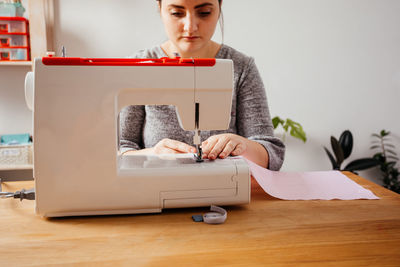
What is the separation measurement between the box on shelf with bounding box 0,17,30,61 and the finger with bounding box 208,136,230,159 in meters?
1.81

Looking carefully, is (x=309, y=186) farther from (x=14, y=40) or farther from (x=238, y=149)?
(x=14, y=40)

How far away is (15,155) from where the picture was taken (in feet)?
7.13

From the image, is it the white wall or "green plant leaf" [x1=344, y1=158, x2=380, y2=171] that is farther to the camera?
"green plant leaf" [x1=344, y1=158, x2=380, y2=171]

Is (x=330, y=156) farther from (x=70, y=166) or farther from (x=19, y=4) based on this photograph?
(x=19, y=4)

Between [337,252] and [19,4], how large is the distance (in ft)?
7.87

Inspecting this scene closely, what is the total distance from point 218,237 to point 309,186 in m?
0.45

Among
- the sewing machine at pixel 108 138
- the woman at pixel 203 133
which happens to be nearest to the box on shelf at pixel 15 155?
the woman at pixel 203 133

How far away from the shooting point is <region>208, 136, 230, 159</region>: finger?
937 millimetres

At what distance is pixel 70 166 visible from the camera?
31.4 inches

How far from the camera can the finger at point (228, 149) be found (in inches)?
37.8

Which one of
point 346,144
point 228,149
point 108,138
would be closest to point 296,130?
point 346,144

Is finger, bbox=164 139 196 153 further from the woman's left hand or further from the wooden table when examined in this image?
the wooden table

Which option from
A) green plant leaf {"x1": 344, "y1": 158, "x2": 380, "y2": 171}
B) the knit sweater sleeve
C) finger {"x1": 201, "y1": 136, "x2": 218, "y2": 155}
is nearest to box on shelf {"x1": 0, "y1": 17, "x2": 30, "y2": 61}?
the knit sweater sleeve

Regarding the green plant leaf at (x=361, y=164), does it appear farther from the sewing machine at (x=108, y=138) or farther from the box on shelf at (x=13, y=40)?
the box on shelf at (x=13, y=40)
